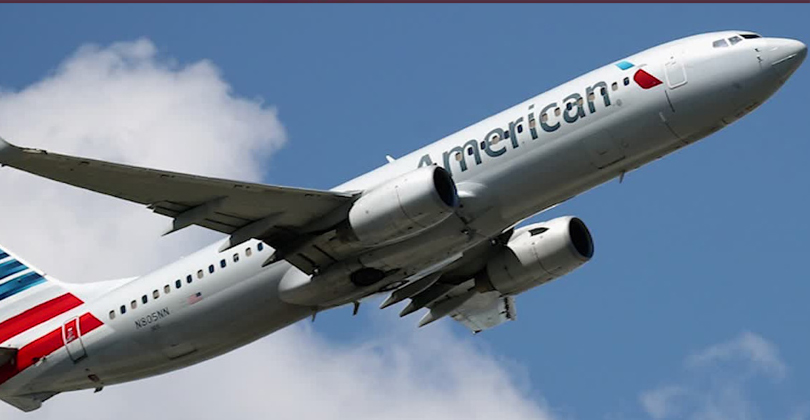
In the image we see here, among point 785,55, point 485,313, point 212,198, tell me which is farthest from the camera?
point 485,313

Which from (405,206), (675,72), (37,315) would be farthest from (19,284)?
(675,72)

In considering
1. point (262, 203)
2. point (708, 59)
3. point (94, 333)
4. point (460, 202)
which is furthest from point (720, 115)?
point (94, 333)

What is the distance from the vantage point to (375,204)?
42.6 meters

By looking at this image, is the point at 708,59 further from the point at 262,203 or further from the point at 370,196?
the point at 262,203

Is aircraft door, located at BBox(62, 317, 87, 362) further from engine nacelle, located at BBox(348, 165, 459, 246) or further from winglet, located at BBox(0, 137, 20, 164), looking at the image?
winglet, located at BBox(0, 137, 20, 164)

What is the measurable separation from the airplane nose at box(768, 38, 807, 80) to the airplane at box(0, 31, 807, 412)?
0.05 metres

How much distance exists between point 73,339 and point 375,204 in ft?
38.5

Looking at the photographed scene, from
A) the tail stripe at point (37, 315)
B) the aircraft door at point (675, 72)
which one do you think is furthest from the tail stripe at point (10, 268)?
the aircraft door at point (675, 72)

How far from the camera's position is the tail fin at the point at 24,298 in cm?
4978

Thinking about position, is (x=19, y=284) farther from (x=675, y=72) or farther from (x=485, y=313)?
(x=675, y=72)

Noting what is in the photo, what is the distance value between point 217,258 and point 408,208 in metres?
7.73

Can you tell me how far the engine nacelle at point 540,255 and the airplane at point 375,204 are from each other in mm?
2866

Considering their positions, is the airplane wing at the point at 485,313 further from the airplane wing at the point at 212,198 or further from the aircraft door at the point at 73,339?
the aircraft door at the point at 73,339

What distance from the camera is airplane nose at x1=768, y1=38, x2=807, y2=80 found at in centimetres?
4275
